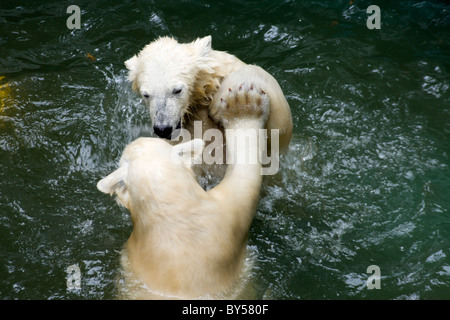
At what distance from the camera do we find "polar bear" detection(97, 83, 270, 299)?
2803 millimetres

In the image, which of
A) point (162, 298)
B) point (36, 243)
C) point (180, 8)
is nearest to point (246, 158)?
point (162, 298)

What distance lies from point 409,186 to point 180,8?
148 inches

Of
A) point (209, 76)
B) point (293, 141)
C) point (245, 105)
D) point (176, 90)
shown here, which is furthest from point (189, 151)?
point (293, 141)

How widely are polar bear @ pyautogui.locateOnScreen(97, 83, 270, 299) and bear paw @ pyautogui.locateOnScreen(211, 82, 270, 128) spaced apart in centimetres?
49

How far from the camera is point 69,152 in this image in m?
4.65

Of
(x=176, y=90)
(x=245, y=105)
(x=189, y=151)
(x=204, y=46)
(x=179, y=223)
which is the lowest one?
(x=179, y=223)

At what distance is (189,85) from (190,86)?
14 millimetres

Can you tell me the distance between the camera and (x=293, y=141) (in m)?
4.45

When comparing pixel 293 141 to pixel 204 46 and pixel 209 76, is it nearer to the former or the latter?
pixel 209 76

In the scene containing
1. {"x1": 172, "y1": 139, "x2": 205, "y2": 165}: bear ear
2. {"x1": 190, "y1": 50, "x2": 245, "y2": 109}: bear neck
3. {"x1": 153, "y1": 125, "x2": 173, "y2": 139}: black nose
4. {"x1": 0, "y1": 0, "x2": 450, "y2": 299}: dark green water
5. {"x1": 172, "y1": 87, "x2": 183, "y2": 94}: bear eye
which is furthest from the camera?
{"x1": 190, "y1": 50, "x2": 245, "y2": 109}: bear neck

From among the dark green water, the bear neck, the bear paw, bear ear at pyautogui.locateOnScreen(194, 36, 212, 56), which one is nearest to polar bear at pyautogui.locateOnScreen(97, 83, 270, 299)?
the dark green water

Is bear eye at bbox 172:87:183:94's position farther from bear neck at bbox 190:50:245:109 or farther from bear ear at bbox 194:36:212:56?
bear ear at bbox 194:36:212:56

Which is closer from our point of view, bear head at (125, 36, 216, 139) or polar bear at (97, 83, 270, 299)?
polar bear at (97, 83, 270, 299)

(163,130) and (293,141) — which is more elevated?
(163,130)
